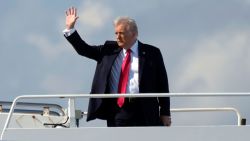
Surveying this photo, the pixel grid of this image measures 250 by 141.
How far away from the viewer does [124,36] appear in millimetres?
11531

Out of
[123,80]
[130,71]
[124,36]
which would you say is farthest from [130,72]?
[124,36]

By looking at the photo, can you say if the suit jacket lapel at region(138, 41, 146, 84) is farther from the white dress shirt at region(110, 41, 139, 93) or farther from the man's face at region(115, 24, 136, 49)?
the man's face at region(115, 24, 136, 49)

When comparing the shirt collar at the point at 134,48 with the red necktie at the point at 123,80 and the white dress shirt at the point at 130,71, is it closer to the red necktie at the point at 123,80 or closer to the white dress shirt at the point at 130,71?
the white dress shirt at the point at 130,71

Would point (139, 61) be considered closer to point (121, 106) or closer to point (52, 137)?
point (121, 106)

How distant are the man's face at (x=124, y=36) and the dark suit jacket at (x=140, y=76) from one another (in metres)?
0.20

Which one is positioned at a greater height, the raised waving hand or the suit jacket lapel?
the raised waving hand

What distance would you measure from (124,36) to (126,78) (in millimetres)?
502

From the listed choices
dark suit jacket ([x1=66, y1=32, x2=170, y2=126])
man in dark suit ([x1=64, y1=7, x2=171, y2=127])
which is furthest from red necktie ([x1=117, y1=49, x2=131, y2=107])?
dark suit jacket ([x1=66, y1=32, x2=170, y2=126])

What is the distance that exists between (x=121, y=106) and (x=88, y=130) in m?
0.50

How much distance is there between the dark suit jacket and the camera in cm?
1162

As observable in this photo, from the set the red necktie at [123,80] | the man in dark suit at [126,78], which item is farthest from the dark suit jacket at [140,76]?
the red necktie at [123,80]

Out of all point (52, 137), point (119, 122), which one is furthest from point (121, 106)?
point (52, 137)

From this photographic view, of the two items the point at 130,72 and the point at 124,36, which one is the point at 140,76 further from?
the point at 124,36

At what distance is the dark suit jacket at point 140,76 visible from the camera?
1162 cm
